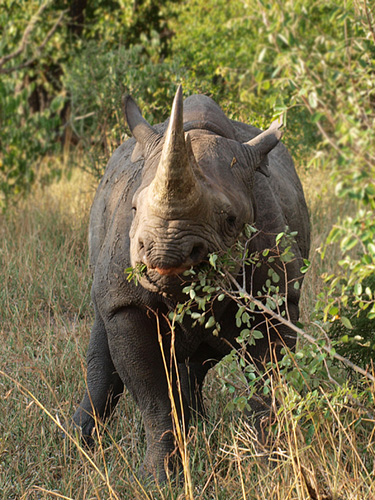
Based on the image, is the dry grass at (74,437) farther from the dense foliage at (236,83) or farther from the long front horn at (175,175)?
the long front horn at (175,175)

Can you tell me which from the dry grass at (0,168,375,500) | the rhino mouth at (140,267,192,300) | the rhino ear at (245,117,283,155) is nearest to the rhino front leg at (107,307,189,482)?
the dry grass at (0,168,375,500)

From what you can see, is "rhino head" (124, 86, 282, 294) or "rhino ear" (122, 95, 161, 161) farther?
"rhino ear" (122, 95, 161, 161)

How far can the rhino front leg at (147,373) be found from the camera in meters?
3.70

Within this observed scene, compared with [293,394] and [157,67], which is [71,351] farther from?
[157,67]

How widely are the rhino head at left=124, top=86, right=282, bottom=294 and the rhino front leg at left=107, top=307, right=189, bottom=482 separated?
0.53 meters

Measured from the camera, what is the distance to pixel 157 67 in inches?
372

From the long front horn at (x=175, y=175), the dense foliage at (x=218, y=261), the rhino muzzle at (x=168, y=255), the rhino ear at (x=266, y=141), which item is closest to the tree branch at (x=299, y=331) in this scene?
the dense foliage at (x=218, y=261)

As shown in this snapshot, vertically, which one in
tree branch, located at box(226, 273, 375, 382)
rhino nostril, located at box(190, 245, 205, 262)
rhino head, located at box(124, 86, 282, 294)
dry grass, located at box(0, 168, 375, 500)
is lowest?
dry grass, located at box(0, 168, 375, 500)

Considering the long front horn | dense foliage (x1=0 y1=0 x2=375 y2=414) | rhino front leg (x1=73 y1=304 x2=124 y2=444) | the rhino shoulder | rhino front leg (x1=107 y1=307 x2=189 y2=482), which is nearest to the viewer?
dense foliage (x1=0 y1=0 x2=375 y2=414)

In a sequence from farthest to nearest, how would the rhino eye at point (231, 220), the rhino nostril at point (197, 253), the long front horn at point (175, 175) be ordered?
the rhino eye at point (231, 220), the rhino nostril at point (197, 253), the long front horn at point (175, 175)

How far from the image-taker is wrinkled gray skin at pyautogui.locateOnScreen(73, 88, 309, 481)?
298cm

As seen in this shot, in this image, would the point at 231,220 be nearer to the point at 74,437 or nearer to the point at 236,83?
the point at 74,437

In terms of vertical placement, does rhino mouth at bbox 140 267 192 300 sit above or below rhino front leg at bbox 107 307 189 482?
above

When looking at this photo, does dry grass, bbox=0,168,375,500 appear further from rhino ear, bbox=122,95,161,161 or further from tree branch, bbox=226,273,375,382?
rhino ear, bbox=122,95,161,161
